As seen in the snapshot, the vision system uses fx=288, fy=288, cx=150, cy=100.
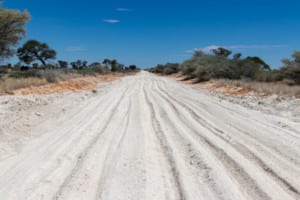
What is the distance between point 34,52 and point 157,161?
130 feet

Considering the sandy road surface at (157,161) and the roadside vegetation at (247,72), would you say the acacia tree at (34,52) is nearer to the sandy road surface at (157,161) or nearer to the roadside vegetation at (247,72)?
the roadside vegetation at (247,72)

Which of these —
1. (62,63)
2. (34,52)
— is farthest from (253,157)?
(62,63)

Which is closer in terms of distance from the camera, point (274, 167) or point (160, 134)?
point (274, 167)

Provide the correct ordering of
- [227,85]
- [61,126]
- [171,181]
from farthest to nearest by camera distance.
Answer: [227,85] → [61,126] → [171,181]

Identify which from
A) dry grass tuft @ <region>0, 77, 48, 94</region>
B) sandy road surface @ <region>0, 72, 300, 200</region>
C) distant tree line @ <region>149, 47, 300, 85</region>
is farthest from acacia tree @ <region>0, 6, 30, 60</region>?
distant tree line @ <region>149, 47, 300, 85</region>

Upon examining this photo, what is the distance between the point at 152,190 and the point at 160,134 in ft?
10.0

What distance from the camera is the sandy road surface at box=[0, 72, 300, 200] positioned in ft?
12.5

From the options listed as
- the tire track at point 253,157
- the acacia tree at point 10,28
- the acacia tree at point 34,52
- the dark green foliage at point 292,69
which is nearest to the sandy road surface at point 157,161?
the tire track at point 253,157

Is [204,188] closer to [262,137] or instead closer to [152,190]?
[152,190]

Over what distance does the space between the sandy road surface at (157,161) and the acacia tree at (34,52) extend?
3464cm

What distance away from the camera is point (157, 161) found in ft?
16.2

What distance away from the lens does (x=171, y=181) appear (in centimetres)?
409

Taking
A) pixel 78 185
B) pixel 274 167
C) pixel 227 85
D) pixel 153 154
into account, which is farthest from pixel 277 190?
pixel 227 85

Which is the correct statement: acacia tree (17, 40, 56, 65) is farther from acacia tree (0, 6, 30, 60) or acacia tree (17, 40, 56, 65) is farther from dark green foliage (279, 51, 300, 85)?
dark green foliage (279, 51, 300, 85)
